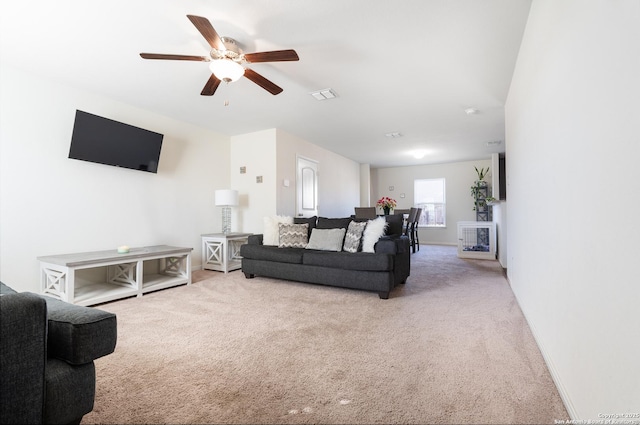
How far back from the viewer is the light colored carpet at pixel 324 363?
1.31 meters

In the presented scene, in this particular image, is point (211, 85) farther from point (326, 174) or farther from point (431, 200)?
point (431, 200)

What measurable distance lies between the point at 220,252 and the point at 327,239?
1901mm

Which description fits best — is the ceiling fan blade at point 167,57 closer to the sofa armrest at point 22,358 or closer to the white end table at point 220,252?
the sofa armrest at point 22,358

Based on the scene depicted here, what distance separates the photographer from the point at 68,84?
3.27 meters

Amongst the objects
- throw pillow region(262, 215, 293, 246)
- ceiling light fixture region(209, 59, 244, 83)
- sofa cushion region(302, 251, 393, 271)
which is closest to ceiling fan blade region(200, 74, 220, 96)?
ceiling light fixture region(209, 59, 244, 83)

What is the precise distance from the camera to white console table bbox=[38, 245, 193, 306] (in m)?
2.81

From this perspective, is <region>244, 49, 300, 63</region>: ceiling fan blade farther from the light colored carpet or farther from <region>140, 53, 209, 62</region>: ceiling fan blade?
the light colored carpet

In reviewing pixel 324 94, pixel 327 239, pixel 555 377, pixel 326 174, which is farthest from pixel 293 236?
pixel 555 377

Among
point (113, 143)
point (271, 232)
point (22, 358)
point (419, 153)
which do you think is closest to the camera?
point (22, 358)

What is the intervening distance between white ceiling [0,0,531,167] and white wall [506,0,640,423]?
0.77m

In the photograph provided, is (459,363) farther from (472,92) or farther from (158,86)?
(158,86)

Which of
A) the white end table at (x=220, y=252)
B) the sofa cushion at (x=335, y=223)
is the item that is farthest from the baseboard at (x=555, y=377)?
the white end table at (x=220, y=252)

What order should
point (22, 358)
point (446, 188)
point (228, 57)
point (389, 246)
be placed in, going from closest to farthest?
1. point (22, 358)
2. point (228, 57)
3. point (389, 246)
4. point (446, 188)

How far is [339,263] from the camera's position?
3305 millimetres
